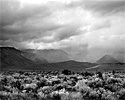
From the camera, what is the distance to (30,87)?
1568 centimetres

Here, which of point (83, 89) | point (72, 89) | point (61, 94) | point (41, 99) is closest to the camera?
point (41, 99)

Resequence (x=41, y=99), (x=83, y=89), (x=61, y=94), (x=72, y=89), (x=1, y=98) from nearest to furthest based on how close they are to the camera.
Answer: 1. (x=1, y=98)
2. (x=41, y=99)
3. (x=61, y=94)
4. (x=83, y=89)
5. (x=72, y=89)

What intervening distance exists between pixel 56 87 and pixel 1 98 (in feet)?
19.3

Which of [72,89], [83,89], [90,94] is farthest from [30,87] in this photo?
[90,94]

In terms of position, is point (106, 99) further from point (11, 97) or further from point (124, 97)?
point (11, 97)

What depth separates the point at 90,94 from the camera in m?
12.7

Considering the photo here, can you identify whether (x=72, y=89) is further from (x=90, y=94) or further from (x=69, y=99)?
(x=69, y=99)

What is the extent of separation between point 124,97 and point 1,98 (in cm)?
773

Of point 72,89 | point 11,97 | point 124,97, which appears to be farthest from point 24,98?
point 124,97

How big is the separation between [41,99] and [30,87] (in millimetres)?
4510

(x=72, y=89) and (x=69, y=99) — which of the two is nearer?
(x=69, y=99)

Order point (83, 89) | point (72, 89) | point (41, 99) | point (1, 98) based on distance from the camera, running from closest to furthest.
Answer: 1. point (1, 98)
2. point (41, 99)
3. point (83, 89)
4. point (72, 89)

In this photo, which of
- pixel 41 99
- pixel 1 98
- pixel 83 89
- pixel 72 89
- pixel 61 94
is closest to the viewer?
pixel 1 98

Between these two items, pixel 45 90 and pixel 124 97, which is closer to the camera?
pixel 124 97
